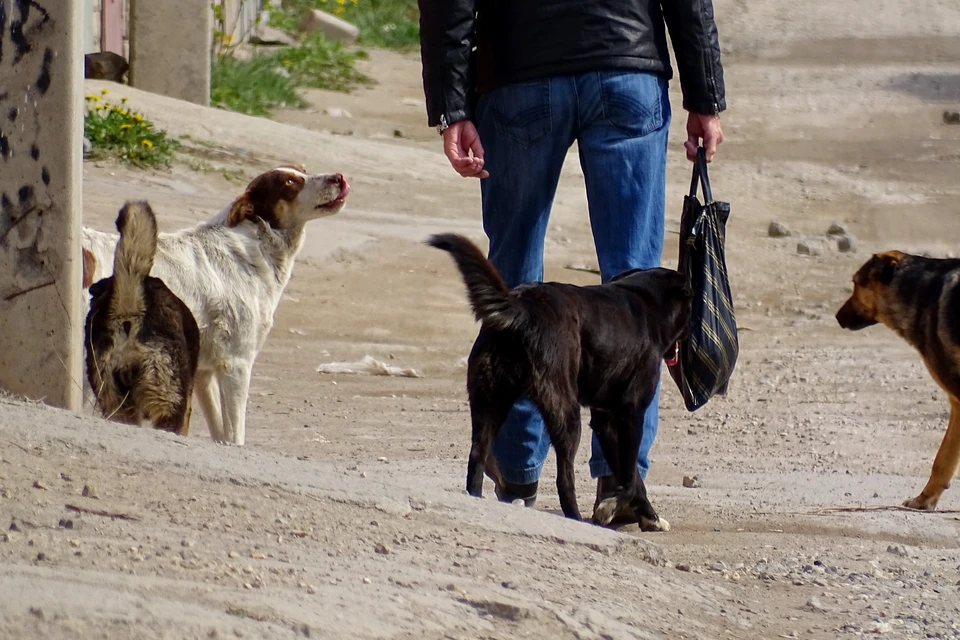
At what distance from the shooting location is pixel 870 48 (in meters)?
22.2

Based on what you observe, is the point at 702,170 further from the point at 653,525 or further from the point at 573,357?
the point at 653,525

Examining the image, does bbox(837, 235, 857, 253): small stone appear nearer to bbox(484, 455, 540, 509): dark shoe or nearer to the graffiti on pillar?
bbox(484, 455, 540, 509): dark shoe

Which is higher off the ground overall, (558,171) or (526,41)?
(526,41)

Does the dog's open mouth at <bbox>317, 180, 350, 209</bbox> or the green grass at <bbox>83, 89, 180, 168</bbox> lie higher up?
the green grass at <bbox>83, 89, 180, 168</bbox>

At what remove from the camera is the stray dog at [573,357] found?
426cm

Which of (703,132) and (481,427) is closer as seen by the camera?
(481,427)

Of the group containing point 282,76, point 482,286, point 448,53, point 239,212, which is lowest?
point 482,286

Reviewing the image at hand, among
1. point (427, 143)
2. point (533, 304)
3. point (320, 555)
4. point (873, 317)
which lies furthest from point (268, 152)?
point (320, 555)

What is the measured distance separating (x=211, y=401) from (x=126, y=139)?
6399 millimetres

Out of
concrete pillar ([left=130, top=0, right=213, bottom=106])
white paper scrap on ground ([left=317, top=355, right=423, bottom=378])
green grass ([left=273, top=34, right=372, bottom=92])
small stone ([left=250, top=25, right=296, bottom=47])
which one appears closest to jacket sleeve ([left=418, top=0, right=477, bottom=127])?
white paper scrap on ground ([left=317, top=355, right=423, bottom=378])

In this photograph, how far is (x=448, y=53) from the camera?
177 inches

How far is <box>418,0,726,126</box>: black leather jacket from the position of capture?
451 centimetres

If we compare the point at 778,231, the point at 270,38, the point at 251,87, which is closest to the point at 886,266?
the point at 778,231

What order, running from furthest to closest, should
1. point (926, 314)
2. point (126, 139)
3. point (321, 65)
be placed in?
1. point (321, 65)
2. point (126, 139)
3. point (926, 314)
